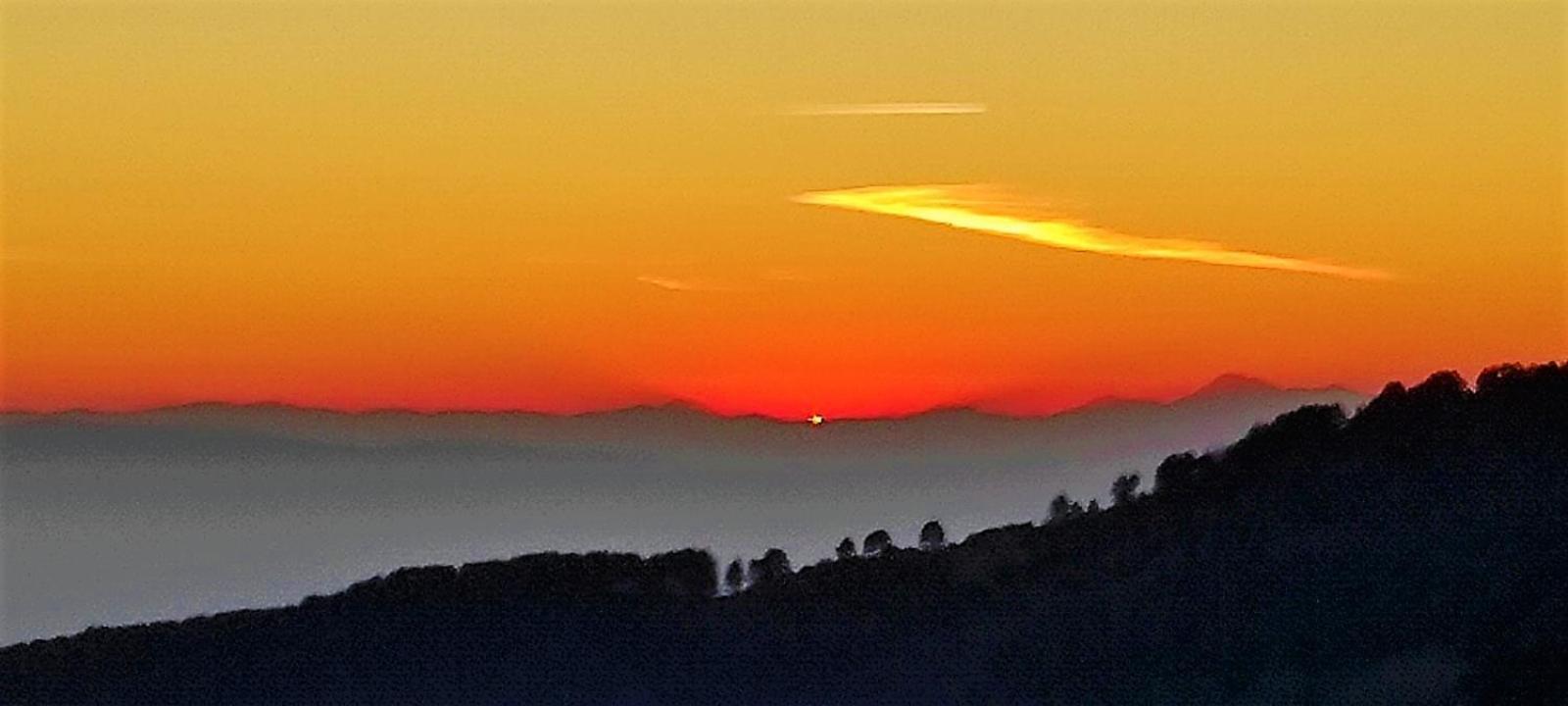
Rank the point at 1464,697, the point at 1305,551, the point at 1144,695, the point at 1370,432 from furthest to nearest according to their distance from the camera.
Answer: the point at 1370,432, the point at 1305,551, the point at 1144,695, the point at 1464,697

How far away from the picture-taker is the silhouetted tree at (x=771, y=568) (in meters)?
27.2

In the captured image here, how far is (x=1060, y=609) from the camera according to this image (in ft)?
86.9

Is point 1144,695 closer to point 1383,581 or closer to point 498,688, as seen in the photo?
point 1383,581

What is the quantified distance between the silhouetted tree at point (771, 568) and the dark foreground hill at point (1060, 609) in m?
0.04

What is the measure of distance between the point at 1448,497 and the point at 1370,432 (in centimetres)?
172

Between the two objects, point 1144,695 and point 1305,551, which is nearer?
point 1144,695

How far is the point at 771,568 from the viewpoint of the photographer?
27.5 m

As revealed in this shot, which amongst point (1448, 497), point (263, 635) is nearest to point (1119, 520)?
point (1448, 497)

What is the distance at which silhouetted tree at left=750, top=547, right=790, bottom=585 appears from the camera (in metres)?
27.2

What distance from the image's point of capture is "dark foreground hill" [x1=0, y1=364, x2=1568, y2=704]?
24.5 metres

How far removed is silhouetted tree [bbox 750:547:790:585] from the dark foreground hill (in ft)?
0.14

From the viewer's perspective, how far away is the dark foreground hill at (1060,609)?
80.3 feet

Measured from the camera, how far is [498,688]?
2553cm

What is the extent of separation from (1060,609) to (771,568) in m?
3.06
